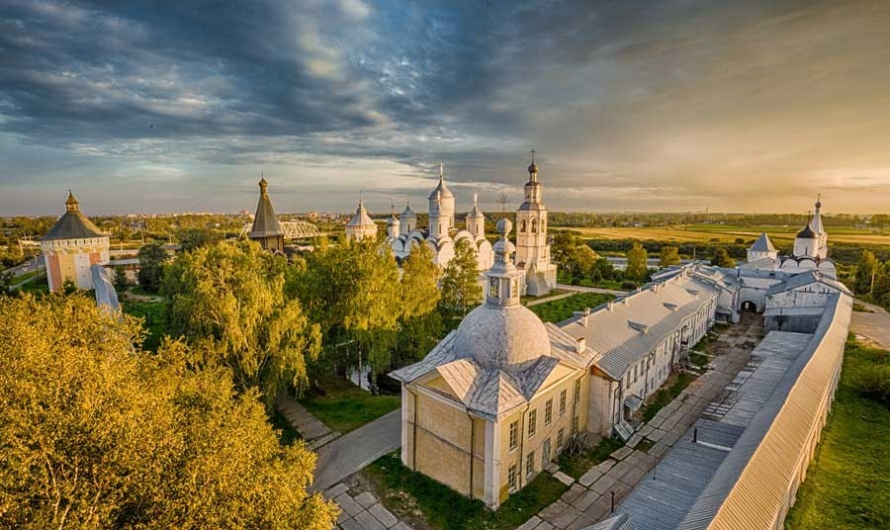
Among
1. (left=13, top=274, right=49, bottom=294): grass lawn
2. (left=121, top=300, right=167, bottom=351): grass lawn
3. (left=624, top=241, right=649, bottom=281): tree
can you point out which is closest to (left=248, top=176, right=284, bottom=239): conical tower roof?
(left=121, top=300, right=167, bottom=351): grass lawn

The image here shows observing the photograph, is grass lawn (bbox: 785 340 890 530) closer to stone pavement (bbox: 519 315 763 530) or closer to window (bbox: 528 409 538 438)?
stone pavement (bbox: 519 315 763 530)

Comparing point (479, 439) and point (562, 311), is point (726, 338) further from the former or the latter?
point (479, 439)

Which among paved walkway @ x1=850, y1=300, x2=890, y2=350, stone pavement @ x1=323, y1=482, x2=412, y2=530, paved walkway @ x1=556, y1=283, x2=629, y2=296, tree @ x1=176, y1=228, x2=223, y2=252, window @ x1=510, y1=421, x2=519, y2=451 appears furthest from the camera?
tree @ x1=176, y1=228, x2=223, y2=252

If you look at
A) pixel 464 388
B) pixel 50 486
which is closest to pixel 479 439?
pixel 464 388

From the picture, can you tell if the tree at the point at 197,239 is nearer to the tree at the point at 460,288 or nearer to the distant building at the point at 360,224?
the distant building at the point at 360,224

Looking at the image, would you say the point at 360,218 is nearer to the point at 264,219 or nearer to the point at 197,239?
the point at 264,219
